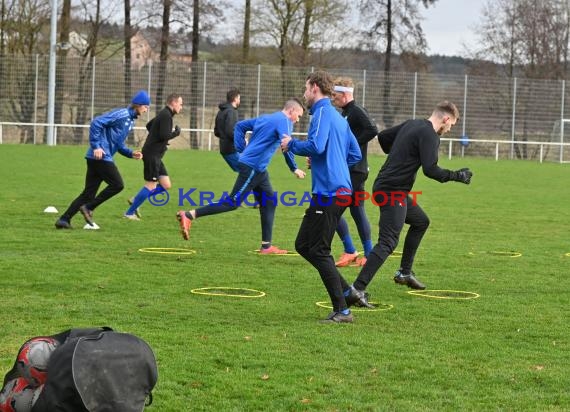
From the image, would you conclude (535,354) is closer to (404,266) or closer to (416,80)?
(404,266)

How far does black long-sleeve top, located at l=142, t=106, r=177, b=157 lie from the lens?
15133 millimetres

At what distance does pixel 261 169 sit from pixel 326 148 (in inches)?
145

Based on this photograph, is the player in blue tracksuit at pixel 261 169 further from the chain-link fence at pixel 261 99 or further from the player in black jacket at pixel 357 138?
the chain-link fence at pixel 261 99

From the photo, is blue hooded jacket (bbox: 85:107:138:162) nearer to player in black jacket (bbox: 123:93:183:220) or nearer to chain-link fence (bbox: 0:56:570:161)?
player in black jacket (bbox: 123:93:183:220)

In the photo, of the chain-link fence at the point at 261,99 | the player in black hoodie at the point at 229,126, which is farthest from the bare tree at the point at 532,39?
the player in black hoodie at the point at 229,126

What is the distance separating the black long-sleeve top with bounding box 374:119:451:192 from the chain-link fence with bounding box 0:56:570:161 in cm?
3009

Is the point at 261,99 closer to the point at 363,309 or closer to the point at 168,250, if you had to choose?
the point at 168,250

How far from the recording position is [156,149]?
15.4 metres

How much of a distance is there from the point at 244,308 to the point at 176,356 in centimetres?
183

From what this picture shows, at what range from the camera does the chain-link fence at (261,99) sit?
39.2 meters

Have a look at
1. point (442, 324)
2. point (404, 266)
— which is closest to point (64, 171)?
point (404, 266)

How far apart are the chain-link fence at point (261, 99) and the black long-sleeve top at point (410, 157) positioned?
3009cm

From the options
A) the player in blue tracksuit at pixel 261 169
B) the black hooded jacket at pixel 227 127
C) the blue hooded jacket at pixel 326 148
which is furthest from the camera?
the black hooded jacket at pixel 227 127

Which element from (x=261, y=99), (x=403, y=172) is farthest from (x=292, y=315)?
(x=261, y=99)
